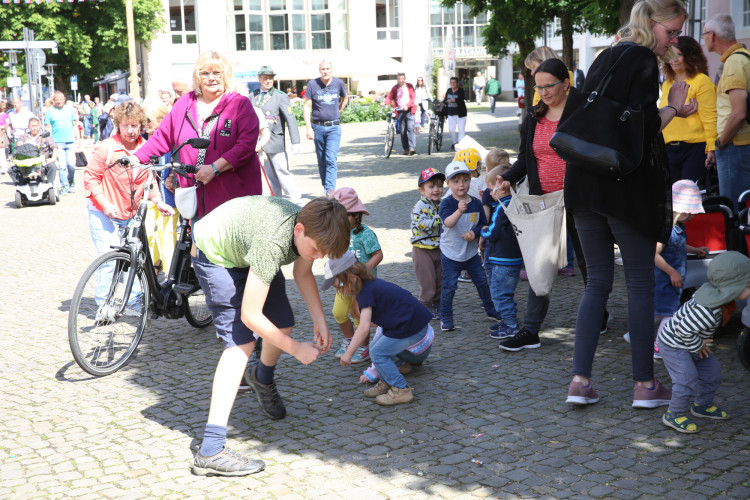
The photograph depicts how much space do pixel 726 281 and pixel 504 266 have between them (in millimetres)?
1956

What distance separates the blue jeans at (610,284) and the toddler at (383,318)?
999mm

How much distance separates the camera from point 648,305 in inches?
178

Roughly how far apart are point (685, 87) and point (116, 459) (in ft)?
11.9

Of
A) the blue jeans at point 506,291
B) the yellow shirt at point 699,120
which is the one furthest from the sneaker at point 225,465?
the yellow shirt at point 699,120

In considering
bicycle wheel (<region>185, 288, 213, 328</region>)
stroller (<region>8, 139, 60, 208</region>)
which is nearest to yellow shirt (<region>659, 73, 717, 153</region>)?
bicycle wheel (<region>185, 288, 213, 328</region>)

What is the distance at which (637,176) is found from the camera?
4316 mm

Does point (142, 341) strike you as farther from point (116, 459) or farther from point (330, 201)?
point (330, 201)

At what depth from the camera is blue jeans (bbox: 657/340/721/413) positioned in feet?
14.1

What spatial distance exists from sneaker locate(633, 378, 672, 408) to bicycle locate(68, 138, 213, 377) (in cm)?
303

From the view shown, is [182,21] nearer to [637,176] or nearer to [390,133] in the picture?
[390,133]

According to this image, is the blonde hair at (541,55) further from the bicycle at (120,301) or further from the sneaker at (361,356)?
the bicycle at (120,301)

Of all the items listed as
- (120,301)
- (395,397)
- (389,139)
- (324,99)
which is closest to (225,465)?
(395,397)

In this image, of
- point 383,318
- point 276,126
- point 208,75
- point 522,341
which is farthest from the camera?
point 276,126

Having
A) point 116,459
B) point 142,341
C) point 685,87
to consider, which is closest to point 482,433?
point 116,459
